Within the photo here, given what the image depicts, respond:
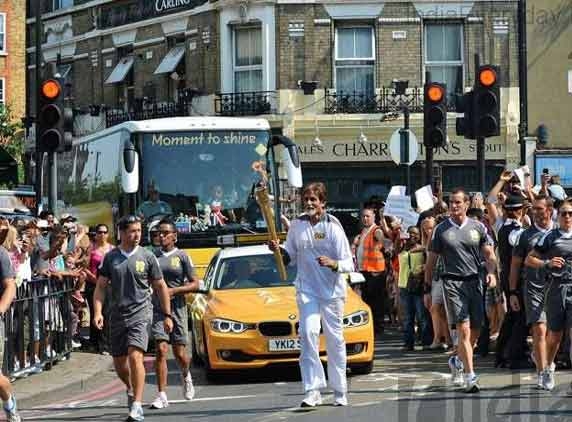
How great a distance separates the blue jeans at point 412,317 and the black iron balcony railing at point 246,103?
60.7 feet

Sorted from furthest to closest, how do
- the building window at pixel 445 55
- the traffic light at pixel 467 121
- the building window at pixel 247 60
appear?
the building window at pixel 247 60 < the building window at pixel 445 55 < the traffic light at pixel 467 121

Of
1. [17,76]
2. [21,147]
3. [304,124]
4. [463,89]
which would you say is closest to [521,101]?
[463,89]

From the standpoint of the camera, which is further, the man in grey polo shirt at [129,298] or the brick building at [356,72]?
the brick building at [356,72]

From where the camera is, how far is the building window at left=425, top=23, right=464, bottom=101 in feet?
119

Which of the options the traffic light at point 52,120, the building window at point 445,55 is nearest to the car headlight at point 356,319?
the traffic light at point 52,120

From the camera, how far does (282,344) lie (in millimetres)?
14422

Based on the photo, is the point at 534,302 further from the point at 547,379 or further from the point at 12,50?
the point at 12,50

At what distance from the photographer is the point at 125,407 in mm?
13055

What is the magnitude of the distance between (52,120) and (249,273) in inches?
158

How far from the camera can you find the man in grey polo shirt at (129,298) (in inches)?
470

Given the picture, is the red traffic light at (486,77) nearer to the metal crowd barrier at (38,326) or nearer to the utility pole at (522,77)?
the metal crowd barrier at (38,326)

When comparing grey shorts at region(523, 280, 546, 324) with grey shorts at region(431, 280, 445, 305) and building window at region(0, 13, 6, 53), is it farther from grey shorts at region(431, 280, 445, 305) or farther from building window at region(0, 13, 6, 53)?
building window at region(0, 13, 6, 53)

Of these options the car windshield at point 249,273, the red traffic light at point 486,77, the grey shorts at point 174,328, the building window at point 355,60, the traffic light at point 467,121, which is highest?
the building window at point 355,60

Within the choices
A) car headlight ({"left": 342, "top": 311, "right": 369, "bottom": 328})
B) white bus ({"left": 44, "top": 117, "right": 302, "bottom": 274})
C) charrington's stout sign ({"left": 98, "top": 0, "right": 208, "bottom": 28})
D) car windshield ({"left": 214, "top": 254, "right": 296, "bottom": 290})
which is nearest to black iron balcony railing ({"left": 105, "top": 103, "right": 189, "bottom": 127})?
charrington's stout sign ({"left": 98, "top": 0, "right": 208, "bottom": 28})
